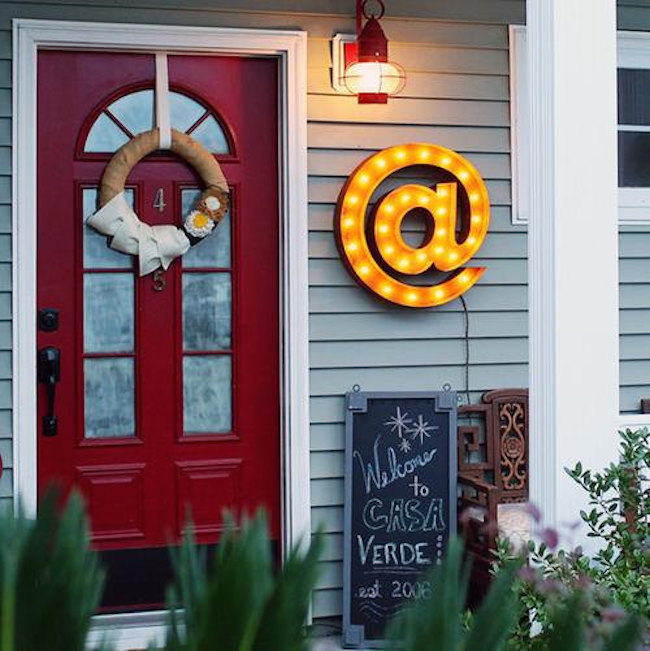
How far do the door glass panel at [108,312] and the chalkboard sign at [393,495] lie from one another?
2.82ft

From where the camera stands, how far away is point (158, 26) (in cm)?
437

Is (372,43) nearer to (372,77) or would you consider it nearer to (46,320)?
(372,77)

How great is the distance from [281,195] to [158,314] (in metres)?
0.63

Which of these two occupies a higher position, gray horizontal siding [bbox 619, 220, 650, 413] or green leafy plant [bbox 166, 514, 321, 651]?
gray horizontal siding [bbox 619, 220, 650, 413]

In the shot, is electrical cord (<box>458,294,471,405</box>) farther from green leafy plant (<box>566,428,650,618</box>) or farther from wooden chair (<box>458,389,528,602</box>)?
green leafy plant (<box>566,428,650,618</box>)

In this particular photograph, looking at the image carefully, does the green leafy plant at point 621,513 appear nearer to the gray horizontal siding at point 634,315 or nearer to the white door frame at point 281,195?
the white door frame at point 281,195

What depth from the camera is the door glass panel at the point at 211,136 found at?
4512mm

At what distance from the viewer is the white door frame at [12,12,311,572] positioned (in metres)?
4.24

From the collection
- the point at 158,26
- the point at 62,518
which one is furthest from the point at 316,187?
the point at 62,518

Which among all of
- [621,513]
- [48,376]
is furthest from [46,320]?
[621,513]

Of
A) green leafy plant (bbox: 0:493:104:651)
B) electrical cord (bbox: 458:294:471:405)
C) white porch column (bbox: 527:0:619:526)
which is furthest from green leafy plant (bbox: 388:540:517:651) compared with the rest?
electrical cord (bbox: 458:294:471:405)

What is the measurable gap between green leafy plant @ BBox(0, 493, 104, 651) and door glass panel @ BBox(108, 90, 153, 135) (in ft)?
12.6

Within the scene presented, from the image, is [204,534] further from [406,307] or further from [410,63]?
[410,63]

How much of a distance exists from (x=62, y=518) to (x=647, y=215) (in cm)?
436
